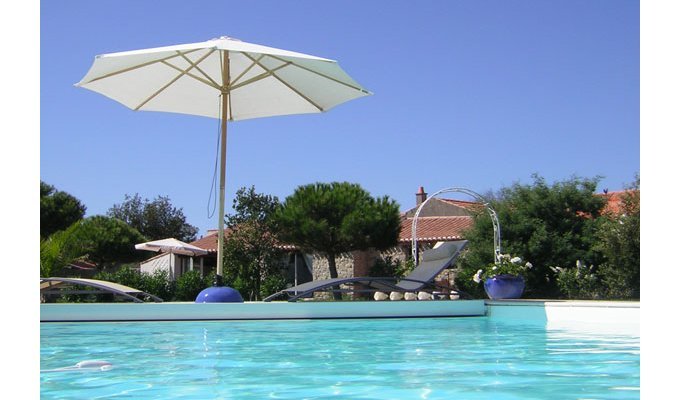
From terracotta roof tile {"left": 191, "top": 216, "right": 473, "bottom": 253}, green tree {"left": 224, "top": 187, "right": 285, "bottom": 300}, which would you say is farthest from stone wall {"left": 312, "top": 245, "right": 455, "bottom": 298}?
green tree {"left": 224, "top": 187, "right": 285, "bottom": 300}

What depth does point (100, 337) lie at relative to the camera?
31.1ft

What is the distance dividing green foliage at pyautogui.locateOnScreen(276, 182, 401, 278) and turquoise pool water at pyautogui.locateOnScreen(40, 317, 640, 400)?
12.8 m

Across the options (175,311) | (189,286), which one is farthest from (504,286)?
(189,286)

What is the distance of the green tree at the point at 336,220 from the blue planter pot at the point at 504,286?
30.3ft

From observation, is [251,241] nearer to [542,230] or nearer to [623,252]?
[542,230]

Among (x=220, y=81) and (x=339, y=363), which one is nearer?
(x=339, y=363)

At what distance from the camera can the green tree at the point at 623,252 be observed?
14.8m

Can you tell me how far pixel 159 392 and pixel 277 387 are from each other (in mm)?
782

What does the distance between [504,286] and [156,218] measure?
42703 mm

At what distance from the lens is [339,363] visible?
6574mm

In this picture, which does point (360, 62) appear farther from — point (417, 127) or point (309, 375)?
point (309, 375)

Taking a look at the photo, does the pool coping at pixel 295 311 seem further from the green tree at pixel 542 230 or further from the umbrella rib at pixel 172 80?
the green tree at pixel 542 230

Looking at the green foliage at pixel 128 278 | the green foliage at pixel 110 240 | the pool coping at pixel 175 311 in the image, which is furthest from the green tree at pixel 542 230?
the green foliage at pixel 110 240
